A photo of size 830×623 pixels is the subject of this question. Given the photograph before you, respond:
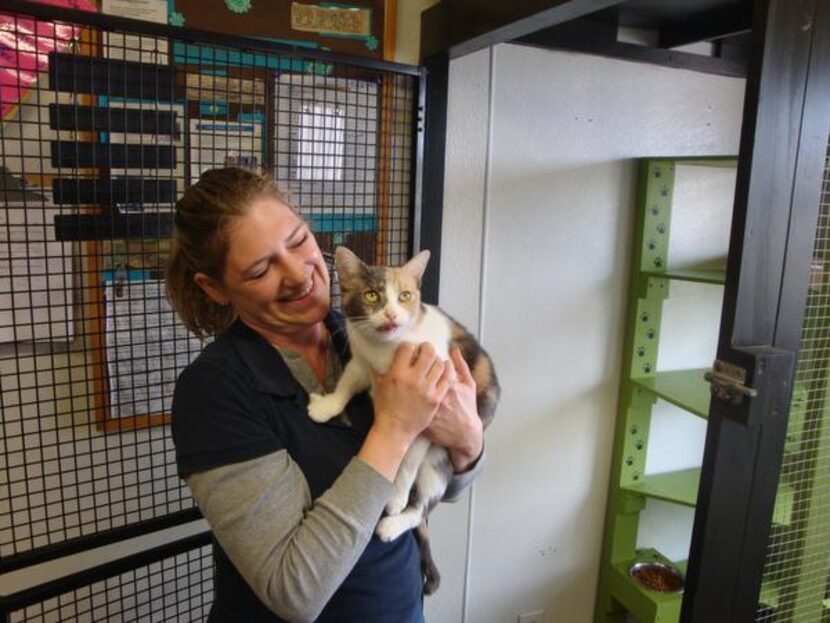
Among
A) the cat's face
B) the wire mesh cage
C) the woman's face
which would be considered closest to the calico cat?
the cat's face

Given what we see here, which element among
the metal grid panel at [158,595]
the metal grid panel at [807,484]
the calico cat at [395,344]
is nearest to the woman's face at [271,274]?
the calico cat at [395,344]

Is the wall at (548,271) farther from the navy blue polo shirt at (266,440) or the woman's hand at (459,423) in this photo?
the navy blue polo shirt at (266,440)

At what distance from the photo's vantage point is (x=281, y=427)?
85cm

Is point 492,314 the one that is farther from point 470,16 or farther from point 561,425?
point 470,16

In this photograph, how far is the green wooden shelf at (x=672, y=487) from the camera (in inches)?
73.4

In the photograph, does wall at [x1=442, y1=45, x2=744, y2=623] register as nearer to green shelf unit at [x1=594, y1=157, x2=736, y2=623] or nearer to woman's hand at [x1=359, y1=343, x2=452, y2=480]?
green shelf unit at [x1=594, y1=157, x2=736, y2=623]

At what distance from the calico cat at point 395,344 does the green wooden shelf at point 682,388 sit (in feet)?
2.87

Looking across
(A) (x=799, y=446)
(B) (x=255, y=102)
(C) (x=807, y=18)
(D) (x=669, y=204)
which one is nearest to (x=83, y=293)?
(B) (x=255, y=102)

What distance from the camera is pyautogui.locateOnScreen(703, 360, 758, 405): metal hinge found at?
2.80 feet

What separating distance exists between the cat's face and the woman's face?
10 centimetres

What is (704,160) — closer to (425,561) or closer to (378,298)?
(378,298)

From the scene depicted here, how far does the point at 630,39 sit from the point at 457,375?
53.4 inches

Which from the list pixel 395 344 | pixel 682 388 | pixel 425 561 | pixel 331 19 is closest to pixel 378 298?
pixel 395 344

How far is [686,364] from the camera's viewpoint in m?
2.02
